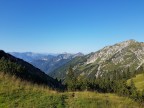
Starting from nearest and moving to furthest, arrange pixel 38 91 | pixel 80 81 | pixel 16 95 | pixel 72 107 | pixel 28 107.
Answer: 1. pixel 28 107
2. pixel 72 107
3. pixel 16 95
4. pixel 38 91
5. pixel 80 81

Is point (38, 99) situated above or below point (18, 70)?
below

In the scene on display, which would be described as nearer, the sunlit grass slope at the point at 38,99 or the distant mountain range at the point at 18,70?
the sunlit grass slope at the point at 38,99

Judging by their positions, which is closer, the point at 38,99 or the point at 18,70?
the point at 38,99

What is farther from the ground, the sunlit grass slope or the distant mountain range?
the distant mountain range

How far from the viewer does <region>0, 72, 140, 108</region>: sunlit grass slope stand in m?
20.3

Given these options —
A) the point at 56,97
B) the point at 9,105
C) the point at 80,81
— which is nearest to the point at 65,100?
the point at 56,97

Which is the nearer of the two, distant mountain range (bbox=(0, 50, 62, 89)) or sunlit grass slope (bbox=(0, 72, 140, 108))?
sunlit grass slope (bbox=(0, 72, 140, 108))

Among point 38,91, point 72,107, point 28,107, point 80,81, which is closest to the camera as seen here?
point 28,107

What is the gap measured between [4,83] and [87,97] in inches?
335

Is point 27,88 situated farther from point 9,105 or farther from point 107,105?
point 107,105

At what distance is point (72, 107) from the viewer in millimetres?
20578

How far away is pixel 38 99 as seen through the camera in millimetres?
21625

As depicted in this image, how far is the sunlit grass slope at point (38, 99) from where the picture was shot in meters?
20.3

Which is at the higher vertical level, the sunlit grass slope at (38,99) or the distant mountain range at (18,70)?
the distant mountain range at (18,70)
